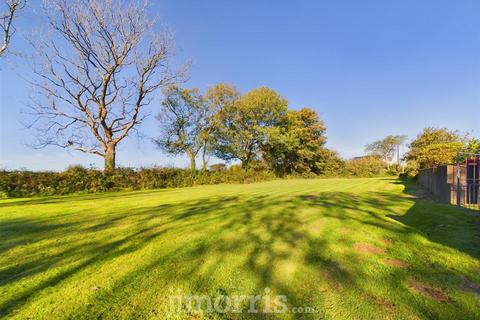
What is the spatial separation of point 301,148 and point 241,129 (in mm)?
9296

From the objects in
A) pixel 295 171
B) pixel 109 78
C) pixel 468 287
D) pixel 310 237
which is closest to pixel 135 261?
pixel 310 237

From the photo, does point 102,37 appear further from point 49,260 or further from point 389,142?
point 389,142

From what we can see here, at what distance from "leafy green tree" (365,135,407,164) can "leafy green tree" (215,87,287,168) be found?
44.9 m

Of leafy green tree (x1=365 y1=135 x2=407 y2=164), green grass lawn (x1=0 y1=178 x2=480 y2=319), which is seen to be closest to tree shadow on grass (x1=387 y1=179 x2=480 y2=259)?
green grass lawn (x1=0 y1=178 x2=480 y2=319)

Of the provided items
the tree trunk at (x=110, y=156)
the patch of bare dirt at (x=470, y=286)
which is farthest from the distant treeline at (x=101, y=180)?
the patch of bare dirt at (x=470, y=286)

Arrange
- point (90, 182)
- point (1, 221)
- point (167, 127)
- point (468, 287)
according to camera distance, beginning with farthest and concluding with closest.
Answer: point (167, 127) → point (90, 182) → point (1, 221) → point (468, 287)

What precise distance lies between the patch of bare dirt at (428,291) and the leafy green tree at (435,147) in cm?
1249

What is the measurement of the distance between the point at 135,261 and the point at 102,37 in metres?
18.1

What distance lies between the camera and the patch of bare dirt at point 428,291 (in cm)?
214

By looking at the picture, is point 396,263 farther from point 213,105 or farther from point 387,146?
point 387,146

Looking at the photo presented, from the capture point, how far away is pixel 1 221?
527cm

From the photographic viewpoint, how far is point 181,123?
29688 mm

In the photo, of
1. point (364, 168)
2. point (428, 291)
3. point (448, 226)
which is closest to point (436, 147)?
point (448, 226)

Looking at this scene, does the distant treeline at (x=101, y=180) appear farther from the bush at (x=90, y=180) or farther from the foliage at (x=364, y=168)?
the foliage at (x=364, y=168)
